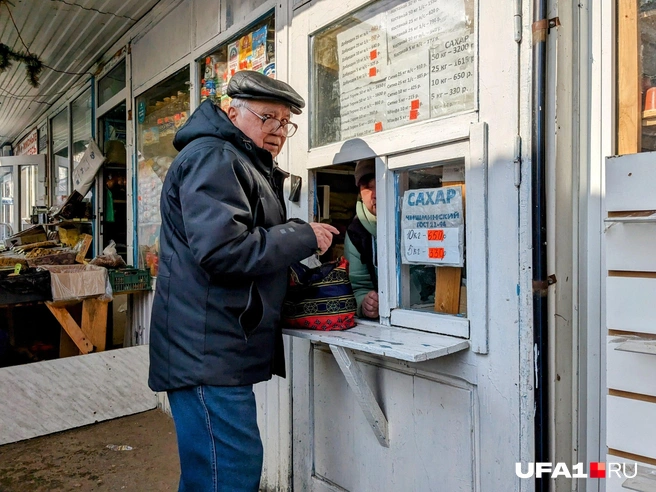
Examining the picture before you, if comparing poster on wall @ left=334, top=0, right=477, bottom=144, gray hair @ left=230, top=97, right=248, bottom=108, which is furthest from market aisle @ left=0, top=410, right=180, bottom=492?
poster on wall @ left=334, top=0, right=477, bottom=144

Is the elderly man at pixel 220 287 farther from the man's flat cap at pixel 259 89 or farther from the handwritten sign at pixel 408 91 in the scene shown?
the handwritten sign at pixel 408 91

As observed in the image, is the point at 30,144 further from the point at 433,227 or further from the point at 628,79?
the point at 628,79

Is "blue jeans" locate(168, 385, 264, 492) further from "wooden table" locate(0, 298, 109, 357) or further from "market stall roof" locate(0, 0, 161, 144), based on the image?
"market stall roof" locate(0, 0, 161, 144)

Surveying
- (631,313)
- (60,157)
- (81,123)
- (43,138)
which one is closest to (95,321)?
(81,123)

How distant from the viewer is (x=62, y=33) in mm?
4516

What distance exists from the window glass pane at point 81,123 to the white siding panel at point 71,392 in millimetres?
3174

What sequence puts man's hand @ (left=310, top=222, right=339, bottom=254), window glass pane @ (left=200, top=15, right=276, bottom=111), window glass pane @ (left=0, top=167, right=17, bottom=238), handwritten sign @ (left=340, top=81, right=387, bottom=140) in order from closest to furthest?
1. man's hand @ (left=310, top=222, right=339, bottom=254)
2. handwritten sign @ (left=340, top=81, right=387, bottom=140)
3. window glass pane @ (left=200, top=15, right=276, bottom=111)
4. window glass pane @ (left=0, top=167, right=17, bottom=238)

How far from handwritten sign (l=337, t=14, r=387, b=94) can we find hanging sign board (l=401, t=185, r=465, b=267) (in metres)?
0.53

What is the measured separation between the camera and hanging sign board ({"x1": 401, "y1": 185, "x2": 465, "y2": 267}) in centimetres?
165

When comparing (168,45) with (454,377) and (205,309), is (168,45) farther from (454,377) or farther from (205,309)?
(454,377)

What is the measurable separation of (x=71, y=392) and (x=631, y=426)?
11.5 ft

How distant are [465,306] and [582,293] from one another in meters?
0.38

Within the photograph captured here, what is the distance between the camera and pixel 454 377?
1655 millimetres

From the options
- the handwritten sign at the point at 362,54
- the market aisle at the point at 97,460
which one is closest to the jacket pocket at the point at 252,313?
the handwritten sign at the point at 362,54
